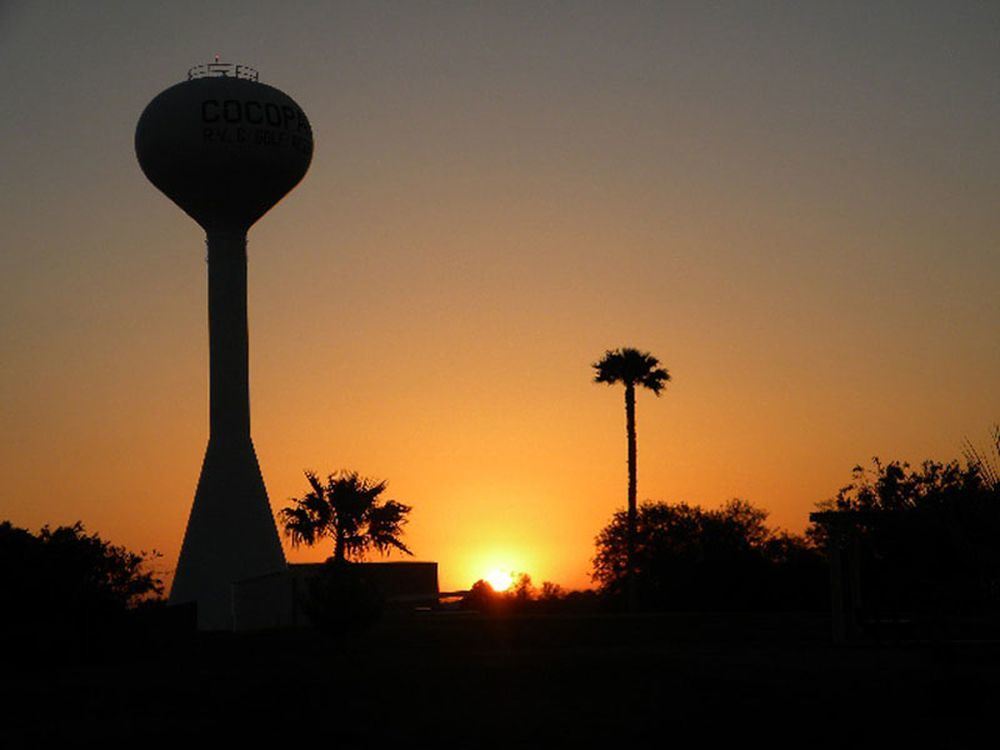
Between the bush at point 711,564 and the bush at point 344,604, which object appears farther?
the bush at point 711,564

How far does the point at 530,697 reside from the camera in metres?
28.9

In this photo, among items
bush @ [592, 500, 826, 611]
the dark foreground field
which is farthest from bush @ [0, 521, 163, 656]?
bush @ [592, 500, 826, 611]

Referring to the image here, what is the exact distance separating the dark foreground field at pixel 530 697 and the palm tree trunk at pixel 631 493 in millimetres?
28946

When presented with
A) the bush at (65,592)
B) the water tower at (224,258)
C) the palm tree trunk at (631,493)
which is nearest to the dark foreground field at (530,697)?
the bush at (65,592)

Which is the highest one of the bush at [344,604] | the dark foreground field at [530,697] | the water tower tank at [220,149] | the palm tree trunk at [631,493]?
the water tower tank at [220,149]

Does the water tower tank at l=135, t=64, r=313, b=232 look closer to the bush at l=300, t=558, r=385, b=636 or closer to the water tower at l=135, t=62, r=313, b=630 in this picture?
the water tower at l=135, t=62, r=313, b=630

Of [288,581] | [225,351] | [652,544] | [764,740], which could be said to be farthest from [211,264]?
[764,740]

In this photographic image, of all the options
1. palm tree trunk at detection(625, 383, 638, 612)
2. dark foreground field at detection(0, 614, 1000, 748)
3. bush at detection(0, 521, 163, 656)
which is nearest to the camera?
dark foreground field at detection(0, 614, 1000, 748)

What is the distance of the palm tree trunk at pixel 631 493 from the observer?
70.6 m

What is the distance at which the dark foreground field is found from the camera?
2520 cm

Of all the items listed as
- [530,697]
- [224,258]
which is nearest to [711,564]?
[224,258]

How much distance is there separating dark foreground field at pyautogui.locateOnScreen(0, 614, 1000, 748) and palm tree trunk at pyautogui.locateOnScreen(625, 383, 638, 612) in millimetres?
28946

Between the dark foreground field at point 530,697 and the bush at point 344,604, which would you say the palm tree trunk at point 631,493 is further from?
the dark foreground field at point 530,697

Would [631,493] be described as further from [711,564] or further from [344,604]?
[344,604]
